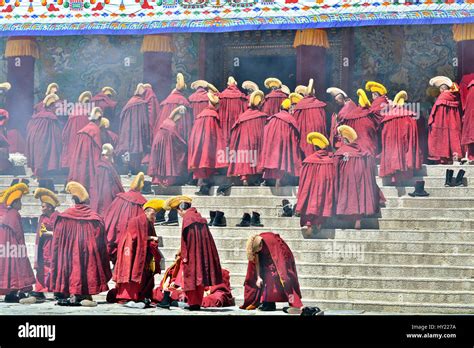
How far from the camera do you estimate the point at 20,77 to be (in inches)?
1077

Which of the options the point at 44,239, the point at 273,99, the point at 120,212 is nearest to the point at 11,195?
the point at 44,239

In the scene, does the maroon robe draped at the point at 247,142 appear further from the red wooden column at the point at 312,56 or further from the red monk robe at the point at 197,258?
the red monk robe at the point at 197,258

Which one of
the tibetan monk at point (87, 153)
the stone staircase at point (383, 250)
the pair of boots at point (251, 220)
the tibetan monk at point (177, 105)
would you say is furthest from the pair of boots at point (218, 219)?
the tibetan monk at point (177, 105)

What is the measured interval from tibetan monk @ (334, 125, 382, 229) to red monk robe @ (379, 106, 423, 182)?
0.61m

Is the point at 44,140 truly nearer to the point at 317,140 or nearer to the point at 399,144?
the point at 317,140

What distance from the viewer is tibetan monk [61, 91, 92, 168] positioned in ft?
80.1

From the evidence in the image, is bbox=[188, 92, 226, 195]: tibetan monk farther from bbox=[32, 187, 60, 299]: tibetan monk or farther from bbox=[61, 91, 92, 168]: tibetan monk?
bbox=[32, 187, 60, 299]: tibetan monk

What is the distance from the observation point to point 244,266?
20750 mm

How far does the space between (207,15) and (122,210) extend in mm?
5537

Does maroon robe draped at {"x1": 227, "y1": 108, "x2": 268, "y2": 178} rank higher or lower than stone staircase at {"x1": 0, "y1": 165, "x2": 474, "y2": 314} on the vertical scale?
higher

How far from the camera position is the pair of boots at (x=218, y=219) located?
70.7 ft

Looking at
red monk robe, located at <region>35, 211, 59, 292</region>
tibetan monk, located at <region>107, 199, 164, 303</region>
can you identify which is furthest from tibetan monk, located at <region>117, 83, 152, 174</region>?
tibetan monk, located at <region>107, 199, 164, 303</region>
